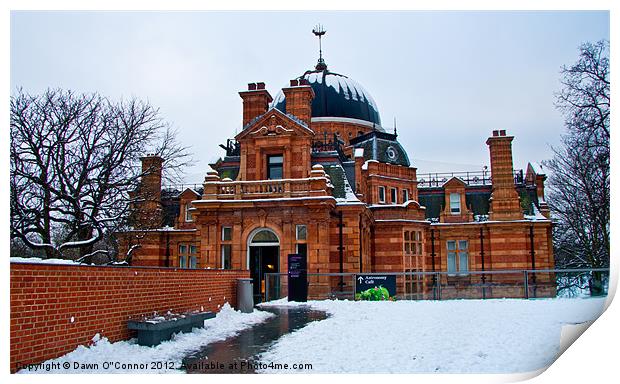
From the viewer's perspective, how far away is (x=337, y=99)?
46.2 meters

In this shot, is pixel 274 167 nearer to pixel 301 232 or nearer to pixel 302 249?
pixel 301 232

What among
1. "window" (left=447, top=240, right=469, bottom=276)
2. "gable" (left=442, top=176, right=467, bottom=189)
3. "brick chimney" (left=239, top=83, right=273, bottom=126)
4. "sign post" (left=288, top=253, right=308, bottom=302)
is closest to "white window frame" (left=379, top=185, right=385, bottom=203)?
"gable" (left=442, top=176, right=467, bottom=189)

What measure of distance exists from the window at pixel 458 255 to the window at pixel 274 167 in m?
17.3

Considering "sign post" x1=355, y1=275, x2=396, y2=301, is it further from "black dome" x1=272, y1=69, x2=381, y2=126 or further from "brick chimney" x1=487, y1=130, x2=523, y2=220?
"black dome" x1=272, y1=69, x2=381, y2=126

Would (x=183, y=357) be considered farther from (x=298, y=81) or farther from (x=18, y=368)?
(x=298, y=81)

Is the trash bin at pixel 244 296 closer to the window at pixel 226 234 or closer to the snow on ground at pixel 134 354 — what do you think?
the snow on ground at pixel 134 354

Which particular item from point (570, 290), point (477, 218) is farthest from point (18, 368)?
point (477, 218)

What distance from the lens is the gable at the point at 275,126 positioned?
28625 millimetres

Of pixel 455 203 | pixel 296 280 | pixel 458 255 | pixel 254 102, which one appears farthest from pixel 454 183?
pixel 296 280

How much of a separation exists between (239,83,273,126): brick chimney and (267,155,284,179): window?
5065 millimetres

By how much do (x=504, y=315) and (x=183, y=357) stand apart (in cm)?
856

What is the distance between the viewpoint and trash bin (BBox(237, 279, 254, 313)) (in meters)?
18.4

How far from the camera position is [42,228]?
19.3 meters

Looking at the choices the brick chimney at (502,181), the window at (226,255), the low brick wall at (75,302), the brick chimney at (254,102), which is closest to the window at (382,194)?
the brick chimney at (502,181)
